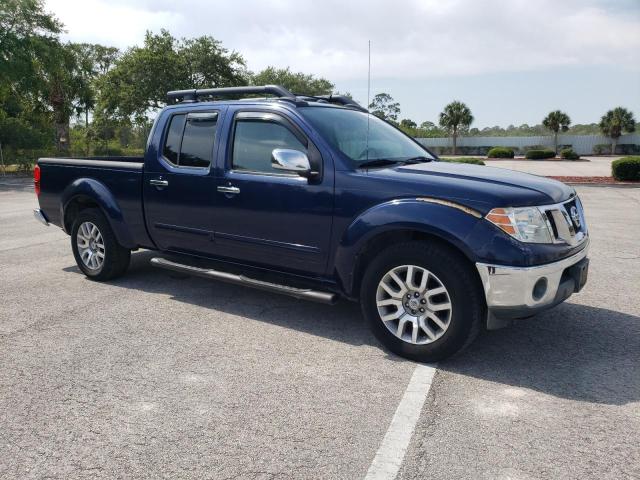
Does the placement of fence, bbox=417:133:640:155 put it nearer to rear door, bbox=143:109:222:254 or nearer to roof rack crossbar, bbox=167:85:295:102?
roof rack crossbar, bbox=167:85:295:102

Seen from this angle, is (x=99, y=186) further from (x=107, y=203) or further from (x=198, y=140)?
(x=198, y=140)

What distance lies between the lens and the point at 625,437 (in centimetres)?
298

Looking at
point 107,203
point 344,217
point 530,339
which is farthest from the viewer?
point 107,203

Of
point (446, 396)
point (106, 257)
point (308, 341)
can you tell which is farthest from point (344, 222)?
point (106, 257)

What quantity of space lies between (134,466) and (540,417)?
7.33ft

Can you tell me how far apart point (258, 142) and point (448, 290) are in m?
2.11

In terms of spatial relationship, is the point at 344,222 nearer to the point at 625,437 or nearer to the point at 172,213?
the point at 172,213

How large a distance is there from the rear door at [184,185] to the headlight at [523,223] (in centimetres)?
251

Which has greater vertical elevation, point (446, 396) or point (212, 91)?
point (212, 91)

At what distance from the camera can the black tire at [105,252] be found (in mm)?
5988

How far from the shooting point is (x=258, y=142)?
482 centimetres

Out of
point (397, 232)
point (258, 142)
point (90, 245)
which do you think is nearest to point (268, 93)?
point (258, 142)

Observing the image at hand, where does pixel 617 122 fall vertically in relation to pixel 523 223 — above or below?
above

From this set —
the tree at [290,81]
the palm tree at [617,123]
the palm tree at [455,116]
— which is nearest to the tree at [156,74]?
the tree at [290,81]
